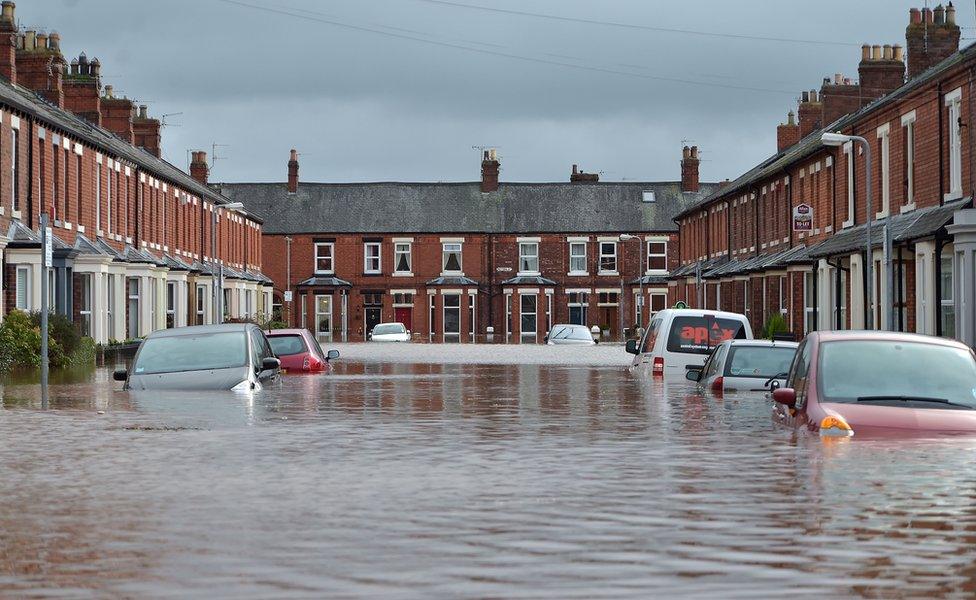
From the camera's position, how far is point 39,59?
5575 cm

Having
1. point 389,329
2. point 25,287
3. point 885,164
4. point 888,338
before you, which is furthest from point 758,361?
point 389,329

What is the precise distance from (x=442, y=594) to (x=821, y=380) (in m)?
7.57

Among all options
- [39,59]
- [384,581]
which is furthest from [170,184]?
[384,581]

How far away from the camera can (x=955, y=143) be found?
3631 cm

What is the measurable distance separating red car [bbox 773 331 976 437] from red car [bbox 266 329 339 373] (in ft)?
60.4

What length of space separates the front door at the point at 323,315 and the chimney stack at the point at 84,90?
37.3 m

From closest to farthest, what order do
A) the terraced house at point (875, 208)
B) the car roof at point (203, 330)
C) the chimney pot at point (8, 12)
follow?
1. the car roof at point (203, 330)
2. the terraced house at point (875, 208)
3. the chimney pot at point (8, 12)

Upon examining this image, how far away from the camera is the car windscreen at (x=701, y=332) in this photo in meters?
29.0

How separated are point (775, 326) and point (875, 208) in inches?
354

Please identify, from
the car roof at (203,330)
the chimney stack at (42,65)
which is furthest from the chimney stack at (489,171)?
the car roof at (203,330)

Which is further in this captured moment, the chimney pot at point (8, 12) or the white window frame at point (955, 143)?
the chimney pot at point (8, 12)

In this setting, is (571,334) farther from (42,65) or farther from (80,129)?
(80,129)

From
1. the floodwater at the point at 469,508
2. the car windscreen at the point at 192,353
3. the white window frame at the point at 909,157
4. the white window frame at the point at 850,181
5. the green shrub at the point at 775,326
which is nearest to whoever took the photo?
the floodwater at the point at 469,508

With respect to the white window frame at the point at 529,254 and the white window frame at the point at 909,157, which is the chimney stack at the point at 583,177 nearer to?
the white window frame at the point at 529,254
